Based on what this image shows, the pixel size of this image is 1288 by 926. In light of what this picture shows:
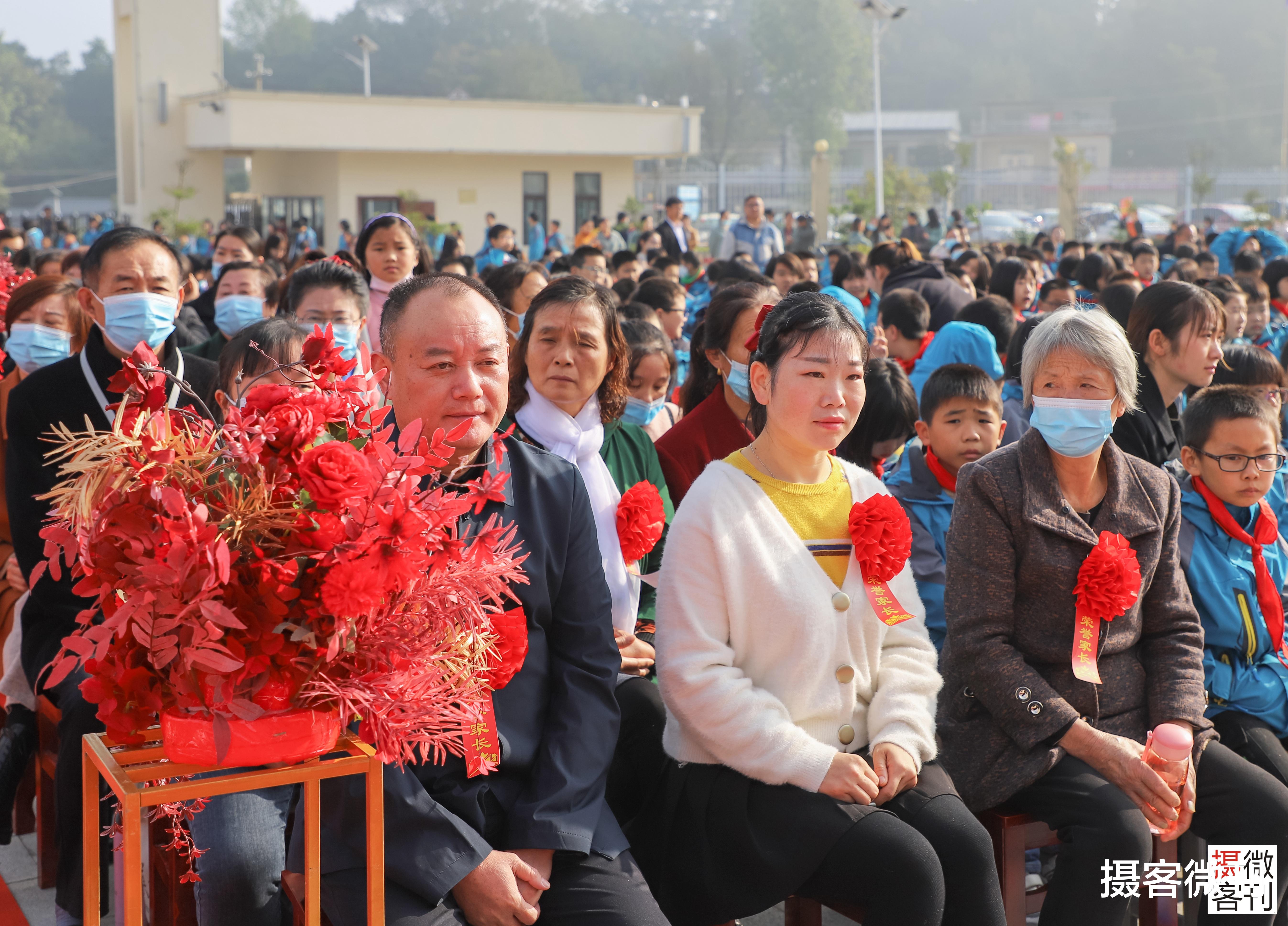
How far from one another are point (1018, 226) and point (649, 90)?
148 ft

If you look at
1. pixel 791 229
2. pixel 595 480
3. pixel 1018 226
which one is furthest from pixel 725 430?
pixel 1018 226

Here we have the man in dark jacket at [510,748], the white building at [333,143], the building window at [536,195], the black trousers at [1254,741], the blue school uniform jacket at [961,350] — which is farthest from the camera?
the building window at [536,195]

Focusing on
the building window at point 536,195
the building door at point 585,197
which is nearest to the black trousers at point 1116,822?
the building window at point 536,195

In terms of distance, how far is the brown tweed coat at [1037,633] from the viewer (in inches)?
105

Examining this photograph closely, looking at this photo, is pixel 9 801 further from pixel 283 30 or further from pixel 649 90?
pixel 283 30

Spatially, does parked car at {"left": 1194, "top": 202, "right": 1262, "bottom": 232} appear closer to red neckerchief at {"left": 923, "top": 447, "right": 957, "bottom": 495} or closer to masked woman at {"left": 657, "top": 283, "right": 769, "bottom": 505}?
masked woman at {"left": 657, "top": 283, "right": 769, "bottom": 505}

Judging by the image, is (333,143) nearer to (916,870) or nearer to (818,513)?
(818,513)

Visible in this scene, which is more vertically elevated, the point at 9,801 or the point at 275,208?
the point at 275,208

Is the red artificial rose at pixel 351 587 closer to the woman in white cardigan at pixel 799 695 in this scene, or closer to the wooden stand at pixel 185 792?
the wooden stand at pixel 185 792

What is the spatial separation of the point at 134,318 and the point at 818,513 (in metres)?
1.90

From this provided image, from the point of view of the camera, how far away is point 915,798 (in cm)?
236

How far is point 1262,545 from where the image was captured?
3.11 metres

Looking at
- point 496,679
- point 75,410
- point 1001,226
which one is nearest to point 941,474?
point 496,679

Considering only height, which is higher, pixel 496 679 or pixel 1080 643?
pixel 496 679
